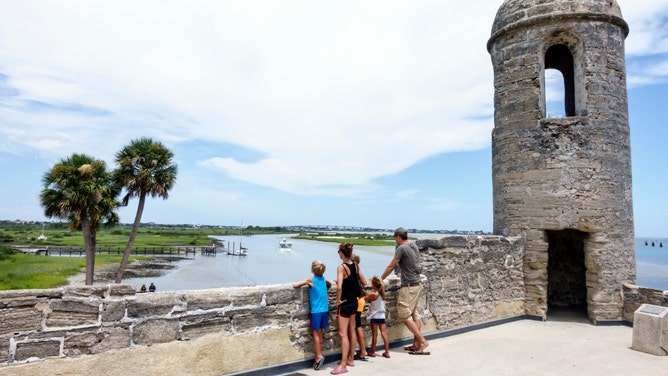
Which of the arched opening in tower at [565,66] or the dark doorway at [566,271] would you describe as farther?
the arched opening in tower at [565,66]

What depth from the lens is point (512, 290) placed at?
281 inches

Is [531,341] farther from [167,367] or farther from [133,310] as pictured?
[133,310]

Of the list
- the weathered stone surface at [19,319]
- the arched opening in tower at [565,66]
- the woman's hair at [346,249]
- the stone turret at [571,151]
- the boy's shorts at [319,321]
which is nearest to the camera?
the weathered stone surface at [19,319]

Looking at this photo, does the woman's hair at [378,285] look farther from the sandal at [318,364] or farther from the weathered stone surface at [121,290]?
the weathered stone surface at [121,290]

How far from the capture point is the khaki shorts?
16.6 ft

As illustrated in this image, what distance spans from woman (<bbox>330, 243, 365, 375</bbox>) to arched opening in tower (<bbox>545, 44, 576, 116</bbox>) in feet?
24.6

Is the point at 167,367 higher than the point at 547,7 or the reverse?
the reverse

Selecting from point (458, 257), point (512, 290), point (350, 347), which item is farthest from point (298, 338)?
point (512, 290)

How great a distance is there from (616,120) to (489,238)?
322cm

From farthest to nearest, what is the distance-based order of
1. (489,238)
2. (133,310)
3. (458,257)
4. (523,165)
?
(523,165)
(489,238)
(458,257)
(133,310)

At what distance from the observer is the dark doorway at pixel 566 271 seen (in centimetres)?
859

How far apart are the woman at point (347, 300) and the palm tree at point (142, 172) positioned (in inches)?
653

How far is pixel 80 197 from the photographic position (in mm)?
16266

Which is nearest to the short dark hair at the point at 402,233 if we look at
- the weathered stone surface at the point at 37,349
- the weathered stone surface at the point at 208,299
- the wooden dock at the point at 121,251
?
the weathered stone surface at the point at 208,299
